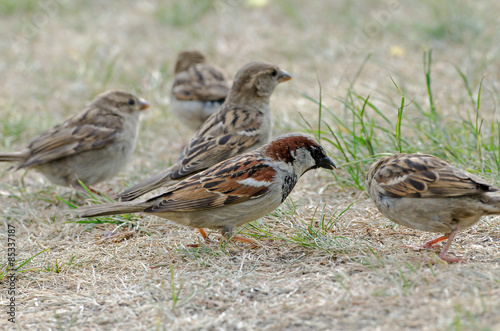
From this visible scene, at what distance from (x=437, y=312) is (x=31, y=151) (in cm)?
409

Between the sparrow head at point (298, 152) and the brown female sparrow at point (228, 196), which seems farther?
the sparrow head at point (298, 152)

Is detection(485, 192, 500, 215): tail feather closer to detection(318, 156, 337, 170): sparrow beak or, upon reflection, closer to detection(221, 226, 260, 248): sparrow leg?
detection(318, 156, 337, 170): sparrow beak

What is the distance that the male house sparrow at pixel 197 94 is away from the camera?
678 centimetres

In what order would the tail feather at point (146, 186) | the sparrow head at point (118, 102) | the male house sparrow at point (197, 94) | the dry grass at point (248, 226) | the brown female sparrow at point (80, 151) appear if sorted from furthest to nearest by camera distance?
1. the male house sparrow at point (197, 94)
2. the sparrow head at point (118, 102)
3. the brown female sparrow at point (80, 151)
4. the tail feather at point (146, 186)
5. the dry grass at point (248, 226)

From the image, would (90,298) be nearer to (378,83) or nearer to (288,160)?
(288,160)

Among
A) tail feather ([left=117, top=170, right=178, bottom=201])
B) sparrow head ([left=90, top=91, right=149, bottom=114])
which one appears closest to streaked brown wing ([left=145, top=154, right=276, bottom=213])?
tail feather ([left=117, top=170, right=178, bottom=201])

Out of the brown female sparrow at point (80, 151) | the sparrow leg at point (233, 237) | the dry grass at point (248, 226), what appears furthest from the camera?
the brown female sparrow at point (80, 151)

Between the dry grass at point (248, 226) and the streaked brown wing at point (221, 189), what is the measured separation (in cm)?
33

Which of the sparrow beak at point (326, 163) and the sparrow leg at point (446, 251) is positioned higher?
A: the sparrow beak at point (326, 163)

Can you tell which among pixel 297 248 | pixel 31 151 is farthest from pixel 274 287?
pixel 31 151

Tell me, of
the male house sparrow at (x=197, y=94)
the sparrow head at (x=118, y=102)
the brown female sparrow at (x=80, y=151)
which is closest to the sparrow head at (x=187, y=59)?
the male house sparrow at (x=197, y=94)

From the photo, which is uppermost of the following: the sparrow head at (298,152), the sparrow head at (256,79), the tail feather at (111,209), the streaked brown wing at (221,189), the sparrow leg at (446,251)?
the sparrow head at (256,79)

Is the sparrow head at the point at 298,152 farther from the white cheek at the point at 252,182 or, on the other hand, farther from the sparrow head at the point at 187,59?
the sparrow head at the point at 187,59

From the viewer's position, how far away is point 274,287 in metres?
3.55
